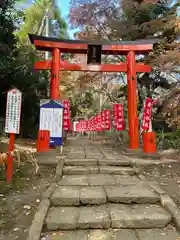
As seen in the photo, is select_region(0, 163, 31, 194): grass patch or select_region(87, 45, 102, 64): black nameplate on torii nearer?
select_region(0, 163, 31, 194): grass patch

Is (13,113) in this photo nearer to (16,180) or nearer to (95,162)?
(16,180)

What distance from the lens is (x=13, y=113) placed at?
545 cm

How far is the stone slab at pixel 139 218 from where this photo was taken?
357 centimetres

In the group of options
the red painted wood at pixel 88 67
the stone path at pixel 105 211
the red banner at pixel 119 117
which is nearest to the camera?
the stone path at pixel 105 211

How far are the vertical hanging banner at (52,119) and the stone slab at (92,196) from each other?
376 centimetres

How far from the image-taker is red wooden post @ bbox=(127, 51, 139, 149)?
A: 989 centimetres

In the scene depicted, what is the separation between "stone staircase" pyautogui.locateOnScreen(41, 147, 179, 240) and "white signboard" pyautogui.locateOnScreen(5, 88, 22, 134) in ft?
4.57

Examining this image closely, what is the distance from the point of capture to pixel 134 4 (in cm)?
1375

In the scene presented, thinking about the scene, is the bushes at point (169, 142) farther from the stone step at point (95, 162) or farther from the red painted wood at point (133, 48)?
the stone step at point (95, 162)

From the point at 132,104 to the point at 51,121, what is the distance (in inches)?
137

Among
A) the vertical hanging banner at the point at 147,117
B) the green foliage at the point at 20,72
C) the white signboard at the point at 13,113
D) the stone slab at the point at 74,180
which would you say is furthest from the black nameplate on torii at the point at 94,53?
the stone slab at the point at 74,180

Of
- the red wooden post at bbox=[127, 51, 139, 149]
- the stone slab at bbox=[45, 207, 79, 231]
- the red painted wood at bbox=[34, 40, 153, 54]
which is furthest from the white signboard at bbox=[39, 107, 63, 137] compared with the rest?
the stone slab at bbox=[45, 207, 79, 231]

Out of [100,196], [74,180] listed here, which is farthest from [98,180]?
[100,196]

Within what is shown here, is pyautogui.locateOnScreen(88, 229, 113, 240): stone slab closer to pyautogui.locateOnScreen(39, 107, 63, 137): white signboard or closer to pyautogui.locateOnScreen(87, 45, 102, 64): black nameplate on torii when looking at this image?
pyautogui.locateOnScreen(39, 107, 63, 137): white signboard
